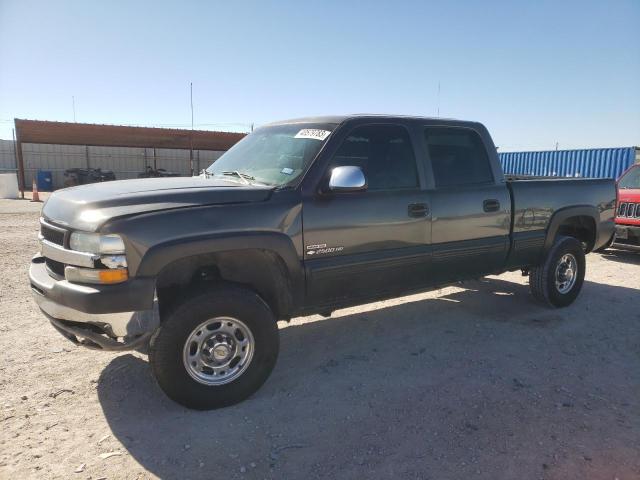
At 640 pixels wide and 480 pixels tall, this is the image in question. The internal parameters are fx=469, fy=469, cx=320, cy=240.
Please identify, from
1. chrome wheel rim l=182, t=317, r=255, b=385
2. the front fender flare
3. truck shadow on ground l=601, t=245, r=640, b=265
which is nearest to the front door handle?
the front fender flare

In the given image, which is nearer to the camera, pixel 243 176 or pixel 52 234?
pixel 52 234

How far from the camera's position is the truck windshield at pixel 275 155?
3.53 metres

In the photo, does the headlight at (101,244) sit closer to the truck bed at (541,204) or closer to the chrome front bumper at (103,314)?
the chrome front bumper at (103,314)

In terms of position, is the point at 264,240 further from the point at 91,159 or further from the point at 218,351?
the point at 91,159

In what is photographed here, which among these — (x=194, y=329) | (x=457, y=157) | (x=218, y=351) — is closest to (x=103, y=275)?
(x=194, y=329)

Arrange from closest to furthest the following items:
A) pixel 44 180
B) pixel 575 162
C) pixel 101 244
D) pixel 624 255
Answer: pixel 101 244
pixel 624 255
pixel 575 162
pixel 44 180

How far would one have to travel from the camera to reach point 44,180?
28.5 metres

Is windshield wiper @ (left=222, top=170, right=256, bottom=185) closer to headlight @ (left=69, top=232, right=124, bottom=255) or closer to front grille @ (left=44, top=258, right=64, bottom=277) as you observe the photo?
headlight @ (left=69, top=232, right=124, bottom=255)

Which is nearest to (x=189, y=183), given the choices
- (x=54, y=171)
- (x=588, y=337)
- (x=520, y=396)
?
(x=520, y=396)

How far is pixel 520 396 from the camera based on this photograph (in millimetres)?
3332

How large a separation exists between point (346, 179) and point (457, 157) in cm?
168

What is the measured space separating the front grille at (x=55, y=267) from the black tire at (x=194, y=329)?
0.77m

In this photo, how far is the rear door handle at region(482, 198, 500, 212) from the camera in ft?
14.5

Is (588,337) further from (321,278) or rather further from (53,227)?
(53,227)
